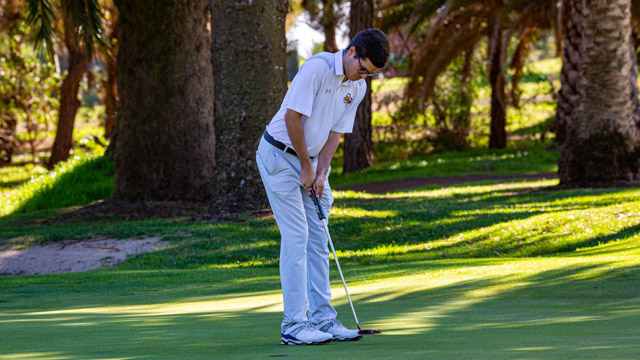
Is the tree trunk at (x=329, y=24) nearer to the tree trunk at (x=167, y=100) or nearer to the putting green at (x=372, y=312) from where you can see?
the tree trunk at (x=167, y=100)

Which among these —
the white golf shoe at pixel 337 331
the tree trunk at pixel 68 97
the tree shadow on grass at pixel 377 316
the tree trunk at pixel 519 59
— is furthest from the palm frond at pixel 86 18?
the tree trunk at pixel 519 59

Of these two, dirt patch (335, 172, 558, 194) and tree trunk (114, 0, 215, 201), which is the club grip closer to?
tree trunk (114, 0, 215, 201)

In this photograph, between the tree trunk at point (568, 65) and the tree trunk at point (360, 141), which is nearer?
the tree trunk at point (568, 65)

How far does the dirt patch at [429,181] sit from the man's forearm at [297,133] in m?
16.1

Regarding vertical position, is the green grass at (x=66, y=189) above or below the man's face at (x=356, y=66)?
below

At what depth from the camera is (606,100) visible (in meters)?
16.2

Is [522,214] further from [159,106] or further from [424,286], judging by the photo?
[159,106]

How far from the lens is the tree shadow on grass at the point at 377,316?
464 centimetres

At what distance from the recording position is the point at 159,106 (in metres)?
17.7

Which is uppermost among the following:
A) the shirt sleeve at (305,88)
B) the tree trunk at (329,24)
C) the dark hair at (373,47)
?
the tree trunk at (329,24)

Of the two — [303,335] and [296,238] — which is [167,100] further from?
[303,335]

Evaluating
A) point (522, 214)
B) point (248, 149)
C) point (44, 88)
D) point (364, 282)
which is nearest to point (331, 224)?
point (248, 149)

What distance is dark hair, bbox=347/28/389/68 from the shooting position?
539 centimetres

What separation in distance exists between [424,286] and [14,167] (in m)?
34.7
